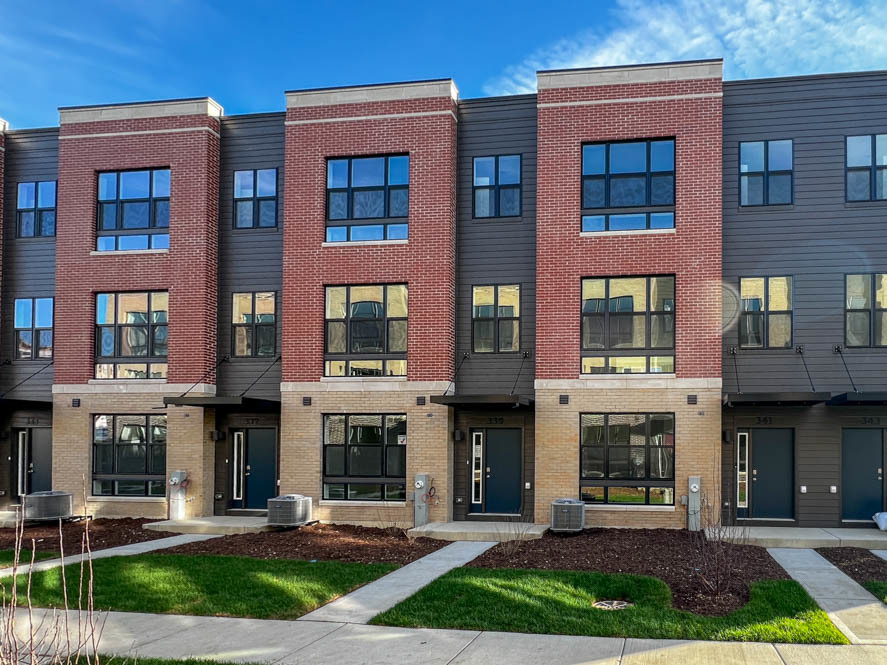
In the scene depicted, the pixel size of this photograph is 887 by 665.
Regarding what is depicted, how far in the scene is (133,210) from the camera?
70.1ft

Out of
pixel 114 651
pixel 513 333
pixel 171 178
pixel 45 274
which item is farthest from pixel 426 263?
pixel 114 651

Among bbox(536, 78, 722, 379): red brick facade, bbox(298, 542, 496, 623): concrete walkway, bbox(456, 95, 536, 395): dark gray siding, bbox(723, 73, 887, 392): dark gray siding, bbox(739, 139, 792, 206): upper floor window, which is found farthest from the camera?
bbox(456, 95, 536, 395): dark gray siding

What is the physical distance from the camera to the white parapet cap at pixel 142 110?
69.2ft

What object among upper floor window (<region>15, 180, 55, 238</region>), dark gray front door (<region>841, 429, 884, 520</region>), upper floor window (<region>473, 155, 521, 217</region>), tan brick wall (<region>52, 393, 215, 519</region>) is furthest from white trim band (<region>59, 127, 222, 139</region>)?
dark gray front door (<region>841, 429, 884, 520</region>)

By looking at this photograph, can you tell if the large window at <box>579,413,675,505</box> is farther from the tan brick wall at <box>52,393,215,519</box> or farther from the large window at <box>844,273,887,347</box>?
the tan brick wall at <box>52,393,215,519</box>

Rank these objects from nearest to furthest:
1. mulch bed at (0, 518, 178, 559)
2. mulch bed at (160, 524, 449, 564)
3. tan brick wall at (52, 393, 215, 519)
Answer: mulch bed at (160, 524, 449, 564) < mulch bed at (0, 518, 178, 559) < tan brick wall at (52, 393, 215, 519)

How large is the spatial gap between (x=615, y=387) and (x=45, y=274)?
48.0 feet

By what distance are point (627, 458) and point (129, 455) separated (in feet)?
38.4

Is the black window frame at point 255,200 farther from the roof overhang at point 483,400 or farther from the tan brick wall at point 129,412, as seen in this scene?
the roof overhang at point 483,400

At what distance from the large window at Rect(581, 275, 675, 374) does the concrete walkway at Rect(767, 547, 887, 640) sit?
194 inches

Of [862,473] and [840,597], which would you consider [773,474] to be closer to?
[862,473]

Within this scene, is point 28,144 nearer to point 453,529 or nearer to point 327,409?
point 327,409

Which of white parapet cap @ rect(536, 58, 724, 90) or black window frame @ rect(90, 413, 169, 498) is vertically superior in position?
white parapet cap @ rect(536, 58, 724, 90)

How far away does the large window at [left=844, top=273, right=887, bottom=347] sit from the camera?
1809 cm
